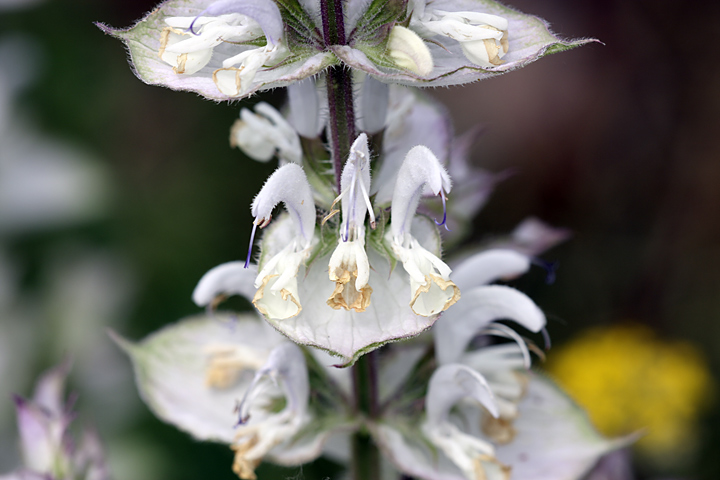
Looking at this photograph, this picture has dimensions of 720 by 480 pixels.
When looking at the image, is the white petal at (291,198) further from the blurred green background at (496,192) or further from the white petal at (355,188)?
the blurred green background at (496,192)

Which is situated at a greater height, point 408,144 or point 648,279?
point 408,144

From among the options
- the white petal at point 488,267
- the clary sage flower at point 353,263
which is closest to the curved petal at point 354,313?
the clary sage flower at point 353,263

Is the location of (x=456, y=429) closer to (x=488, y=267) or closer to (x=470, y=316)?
(x=470, y=316)

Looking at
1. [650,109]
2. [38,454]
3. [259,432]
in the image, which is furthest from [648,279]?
[38,454]

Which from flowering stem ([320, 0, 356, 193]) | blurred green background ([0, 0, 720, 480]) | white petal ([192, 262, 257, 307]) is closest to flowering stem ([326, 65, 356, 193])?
flowering stem ([320, 0, 356, 193])

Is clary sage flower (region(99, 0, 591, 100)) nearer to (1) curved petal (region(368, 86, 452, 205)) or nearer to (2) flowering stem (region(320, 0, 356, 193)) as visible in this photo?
(2) flowering stem (region(320, 0, 356, 193))

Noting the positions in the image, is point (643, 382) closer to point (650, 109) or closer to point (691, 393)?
point (691, 393)
